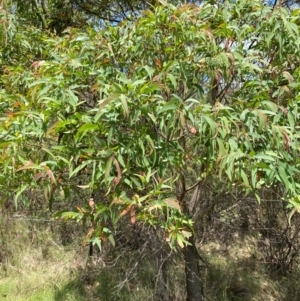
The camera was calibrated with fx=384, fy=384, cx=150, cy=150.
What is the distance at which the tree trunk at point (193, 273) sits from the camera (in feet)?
8.79

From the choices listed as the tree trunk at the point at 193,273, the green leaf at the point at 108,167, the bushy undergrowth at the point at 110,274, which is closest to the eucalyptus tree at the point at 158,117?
the green leaf at the point at 108,167

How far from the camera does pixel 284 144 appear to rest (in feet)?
5.22

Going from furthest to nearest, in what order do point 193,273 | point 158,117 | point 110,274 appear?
point 110,274 → point 193,273 → point 158,117

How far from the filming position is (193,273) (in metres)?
2.67

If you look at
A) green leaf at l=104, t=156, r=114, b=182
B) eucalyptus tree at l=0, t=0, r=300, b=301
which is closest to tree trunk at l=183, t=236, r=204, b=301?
eucalyptus tree at l=0, t=0, r=300, b=301

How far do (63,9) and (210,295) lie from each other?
3.55 metres

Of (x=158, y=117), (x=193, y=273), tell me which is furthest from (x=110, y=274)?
(x=158, y=117)

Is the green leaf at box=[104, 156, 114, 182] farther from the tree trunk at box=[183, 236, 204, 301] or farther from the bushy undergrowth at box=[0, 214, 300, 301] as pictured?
the bushy undergrowth at box=[0, 214, 300, 301]

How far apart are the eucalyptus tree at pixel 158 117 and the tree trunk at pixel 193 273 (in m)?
0.90

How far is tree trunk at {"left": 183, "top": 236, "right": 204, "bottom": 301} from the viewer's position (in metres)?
2.68

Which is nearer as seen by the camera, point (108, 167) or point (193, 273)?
point (108, 167)

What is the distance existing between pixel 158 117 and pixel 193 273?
4.93ft

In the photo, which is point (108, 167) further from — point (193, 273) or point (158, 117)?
point (193, 273)

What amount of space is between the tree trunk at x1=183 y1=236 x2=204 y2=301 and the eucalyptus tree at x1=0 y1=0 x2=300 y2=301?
90 cm
